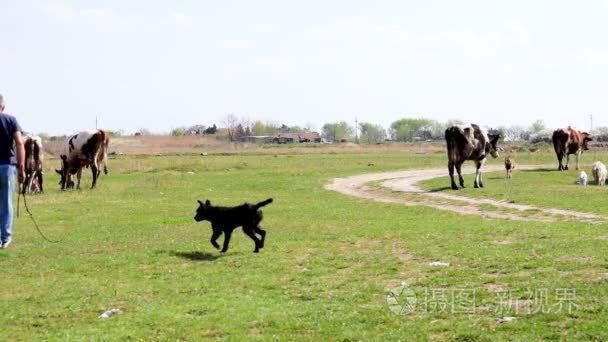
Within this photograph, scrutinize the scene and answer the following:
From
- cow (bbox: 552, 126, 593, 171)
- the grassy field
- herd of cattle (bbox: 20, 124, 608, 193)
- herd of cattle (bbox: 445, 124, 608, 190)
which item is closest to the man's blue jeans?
the grassy field

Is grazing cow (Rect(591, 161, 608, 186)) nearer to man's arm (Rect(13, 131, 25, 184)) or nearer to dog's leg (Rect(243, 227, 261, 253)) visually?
dog's leg (Rect(243, 227, 261, 253))

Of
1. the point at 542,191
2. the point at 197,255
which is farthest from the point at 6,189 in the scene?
the point at 542,191

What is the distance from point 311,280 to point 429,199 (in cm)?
1659

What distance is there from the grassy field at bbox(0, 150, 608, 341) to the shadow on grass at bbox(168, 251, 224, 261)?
0.20 feet

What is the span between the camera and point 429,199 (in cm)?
2716

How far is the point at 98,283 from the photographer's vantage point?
37.8 ft

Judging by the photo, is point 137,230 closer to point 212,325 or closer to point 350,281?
point 350,281

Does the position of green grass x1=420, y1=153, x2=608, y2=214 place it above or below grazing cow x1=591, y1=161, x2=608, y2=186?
below

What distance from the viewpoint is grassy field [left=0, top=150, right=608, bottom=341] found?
8.45 meters

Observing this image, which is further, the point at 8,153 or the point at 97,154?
the point at 97,154

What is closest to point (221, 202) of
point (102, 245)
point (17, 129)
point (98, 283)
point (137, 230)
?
point (137, 230)

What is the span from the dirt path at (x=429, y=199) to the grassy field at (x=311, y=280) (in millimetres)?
2078

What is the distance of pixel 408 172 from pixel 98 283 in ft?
116

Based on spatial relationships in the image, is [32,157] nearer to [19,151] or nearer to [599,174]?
[19,151]
